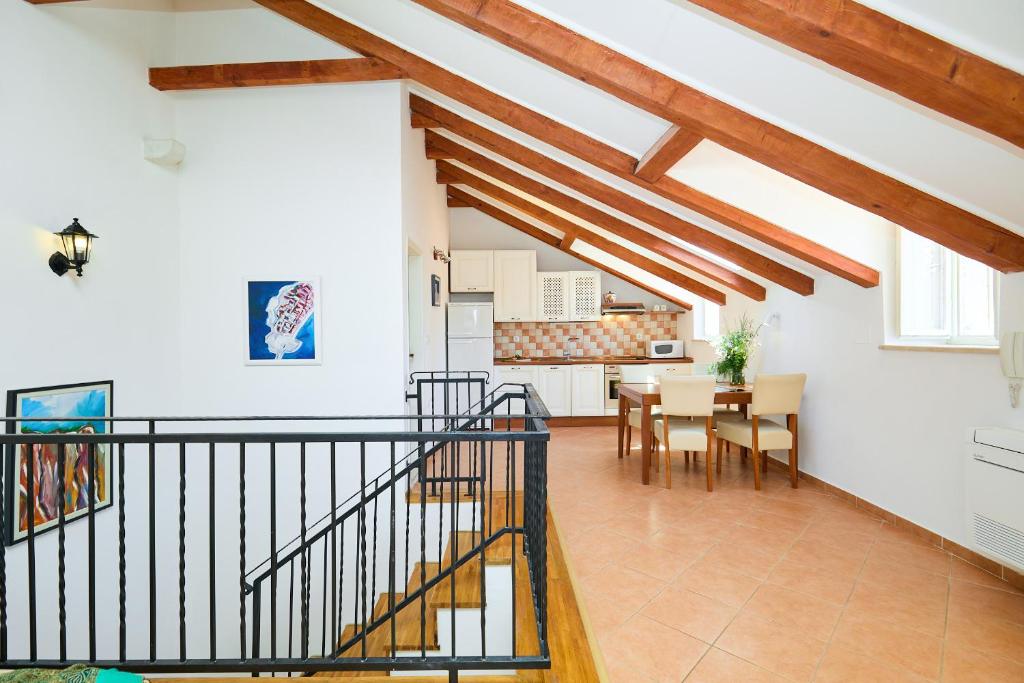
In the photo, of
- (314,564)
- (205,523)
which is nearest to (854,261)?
(314,564)

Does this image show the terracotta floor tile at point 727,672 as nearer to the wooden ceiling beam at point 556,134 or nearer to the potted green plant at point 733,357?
the wooden ceiling beam at point 556,134

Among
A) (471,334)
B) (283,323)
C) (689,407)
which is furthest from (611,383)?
(283,323)

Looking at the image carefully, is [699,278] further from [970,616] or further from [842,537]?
[970,616]

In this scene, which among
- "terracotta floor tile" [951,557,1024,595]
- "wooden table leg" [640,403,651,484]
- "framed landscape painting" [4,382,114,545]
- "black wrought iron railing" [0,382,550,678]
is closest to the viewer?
"black wrought iron railing" [0,382,550,678]

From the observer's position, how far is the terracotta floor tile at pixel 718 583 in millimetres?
2892

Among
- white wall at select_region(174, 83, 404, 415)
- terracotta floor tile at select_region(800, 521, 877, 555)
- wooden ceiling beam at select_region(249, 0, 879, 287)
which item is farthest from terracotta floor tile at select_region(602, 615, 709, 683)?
wooden ceiling beam at select_region(249, 0, 879, 287)

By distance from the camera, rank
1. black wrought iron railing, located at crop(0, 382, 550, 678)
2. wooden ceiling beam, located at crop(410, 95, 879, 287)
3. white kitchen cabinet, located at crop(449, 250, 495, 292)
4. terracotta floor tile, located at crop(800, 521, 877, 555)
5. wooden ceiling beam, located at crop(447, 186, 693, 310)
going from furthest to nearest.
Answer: wooden ceiling beam, located at crop(447, 186, 693, 310), white kitchen cabinet, located at crop(449, 250, 495, 292), wooden ceiling beam, located at crop(410, 95, 879, 287), terracotta floor tile, located at crop(800, 521, 877, 555), black wrought iron railing, located at crop(0, 382, 550, 678)

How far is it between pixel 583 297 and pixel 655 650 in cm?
599

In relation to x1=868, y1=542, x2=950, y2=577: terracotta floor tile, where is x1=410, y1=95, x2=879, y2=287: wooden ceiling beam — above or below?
above

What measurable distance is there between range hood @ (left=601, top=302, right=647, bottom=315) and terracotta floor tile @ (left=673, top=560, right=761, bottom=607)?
5.23 m

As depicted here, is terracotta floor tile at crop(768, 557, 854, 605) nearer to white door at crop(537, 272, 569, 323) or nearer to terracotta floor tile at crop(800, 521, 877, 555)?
terracotta floor tile at crop(800, 521, 877, 555)

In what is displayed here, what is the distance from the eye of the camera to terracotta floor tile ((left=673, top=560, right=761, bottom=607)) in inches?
114

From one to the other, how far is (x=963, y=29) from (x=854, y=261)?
8.99 feet

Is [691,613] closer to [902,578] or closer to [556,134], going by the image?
[902,578]
